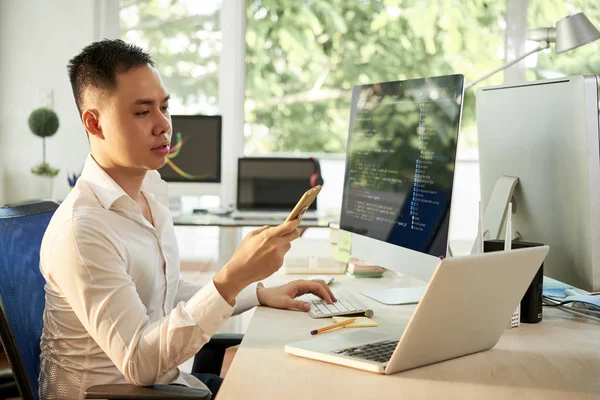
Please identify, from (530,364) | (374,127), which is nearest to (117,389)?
(530,364)

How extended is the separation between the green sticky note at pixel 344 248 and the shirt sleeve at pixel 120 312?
0.71m

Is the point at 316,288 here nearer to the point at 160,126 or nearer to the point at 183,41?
the point at 160,126

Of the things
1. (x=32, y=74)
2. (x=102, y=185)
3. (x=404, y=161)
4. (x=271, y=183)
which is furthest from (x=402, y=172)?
(x=32, y=74)

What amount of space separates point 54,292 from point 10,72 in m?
3.56

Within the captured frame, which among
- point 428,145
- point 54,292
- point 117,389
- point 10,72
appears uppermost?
point 10,72

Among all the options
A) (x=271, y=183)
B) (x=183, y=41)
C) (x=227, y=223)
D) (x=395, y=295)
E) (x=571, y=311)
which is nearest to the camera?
(x=571, y=311)

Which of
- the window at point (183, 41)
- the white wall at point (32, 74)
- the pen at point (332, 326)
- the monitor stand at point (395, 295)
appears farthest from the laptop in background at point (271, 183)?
the pen at point (332, 326)

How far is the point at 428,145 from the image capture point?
5.41 ft

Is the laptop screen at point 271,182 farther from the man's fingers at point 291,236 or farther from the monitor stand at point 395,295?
the man's fingers at point 291,236

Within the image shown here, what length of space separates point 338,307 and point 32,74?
11.6ft

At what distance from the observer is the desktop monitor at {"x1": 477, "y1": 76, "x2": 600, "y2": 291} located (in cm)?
151

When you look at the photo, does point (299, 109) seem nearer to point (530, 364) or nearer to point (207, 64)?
point (207, 64)

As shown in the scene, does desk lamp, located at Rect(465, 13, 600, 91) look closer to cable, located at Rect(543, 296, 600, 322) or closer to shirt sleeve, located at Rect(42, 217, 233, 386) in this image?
cable, located at Rect(543, 296, 600, 322)

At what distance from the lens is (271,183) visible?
3887mm
